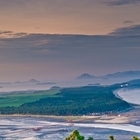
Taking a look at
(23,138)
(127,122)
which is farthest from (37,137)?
(127,122)

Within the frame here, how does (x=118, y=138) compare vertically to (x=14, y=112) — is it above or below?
below

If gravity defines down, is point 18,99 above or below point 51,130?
above

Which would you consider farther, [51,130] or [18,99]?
[18,99]

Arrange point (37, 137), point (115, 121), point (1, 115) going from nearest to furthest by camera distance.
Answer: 1. point (37, 137)
2. point (115, 121)
3. point (1, 115)

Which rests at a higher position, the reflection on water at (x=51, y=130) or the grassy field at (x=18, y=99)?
the grassy field at (x=18, y=99)

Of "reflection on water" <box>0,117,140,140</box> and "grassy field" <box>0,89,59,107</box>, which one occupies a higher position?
"grassy field" <box>0,89,59,107</box>

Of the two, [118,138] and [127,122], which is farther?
[127,122]

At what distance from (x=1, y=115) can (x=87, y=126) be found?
22.4m

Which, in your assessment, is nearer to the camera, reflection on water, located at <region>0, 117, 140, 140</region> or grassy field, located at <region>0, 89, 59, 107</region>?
reflection on water, located at <region>0, 117, 140, 140</region>

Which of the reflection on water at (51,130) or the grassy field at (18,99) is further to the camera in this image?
the grassy field at (18,99)

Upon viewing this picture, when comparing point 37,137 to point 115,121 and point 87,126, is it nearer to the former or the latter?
point 87,126

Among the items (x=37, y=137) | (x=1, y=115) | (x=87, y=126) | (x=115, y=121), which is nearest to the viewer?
(x=37, y=137)

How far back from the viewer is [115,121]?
205 ft

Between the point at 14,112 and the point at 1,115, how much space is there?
2.96 metres
